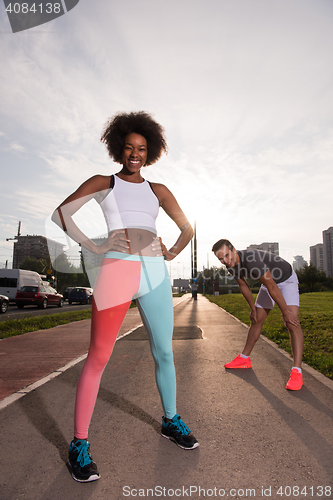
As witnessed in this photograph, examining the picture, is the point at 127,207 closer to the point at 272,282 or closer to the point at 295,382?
the point at 272,282

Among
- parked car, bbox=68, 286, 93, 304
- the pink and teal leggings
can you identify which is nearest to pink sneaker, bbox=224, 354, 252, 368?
the pink and teal leggings

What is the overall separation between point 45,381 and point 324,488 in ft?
11.8

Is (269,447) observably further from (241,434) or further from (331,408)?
(331,408)

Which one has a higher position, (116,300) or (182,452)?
(116,300)

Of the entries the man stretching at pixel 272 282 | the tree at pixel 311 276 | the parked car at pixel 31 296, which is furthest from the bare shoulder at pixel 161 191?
the tree at pixel 311 276

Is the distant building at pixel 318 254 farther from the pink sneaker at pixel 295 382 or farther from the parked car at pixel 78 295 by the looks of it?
the pink sneaker at pixel 295 382

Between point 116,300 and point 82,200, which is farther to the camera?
point 82,200

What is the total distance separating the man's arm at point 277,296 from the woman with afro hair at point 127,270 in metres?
1.79

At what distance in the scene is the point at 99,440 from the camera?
2771 mm

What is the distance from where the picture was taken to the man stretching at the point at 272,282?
13.7 feet

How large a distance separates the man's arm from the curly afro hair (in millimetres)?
2152

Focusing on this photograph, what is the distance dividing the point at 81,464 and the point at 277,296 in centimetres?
276

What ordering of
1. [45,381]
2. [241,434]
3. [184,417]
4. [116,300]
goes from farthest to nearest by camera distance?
[45,381] → [184,417] → [241,434] → [116,300]

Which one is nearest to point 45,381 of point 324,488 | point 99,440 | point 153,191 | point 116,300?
point 99,440
